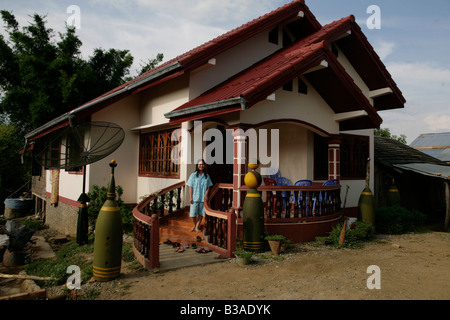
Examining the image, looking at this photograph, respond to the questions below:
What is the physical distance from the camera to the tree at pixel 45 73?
1819 centimetres

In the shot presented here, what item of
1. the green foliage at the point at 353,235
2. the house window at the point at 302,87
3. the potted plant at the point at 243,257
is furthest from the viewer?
the house window at the point at 302,87

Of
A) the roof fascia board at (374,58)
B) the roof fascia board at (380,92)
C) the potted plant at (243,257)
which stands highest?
the roof fascia board at (374,58)

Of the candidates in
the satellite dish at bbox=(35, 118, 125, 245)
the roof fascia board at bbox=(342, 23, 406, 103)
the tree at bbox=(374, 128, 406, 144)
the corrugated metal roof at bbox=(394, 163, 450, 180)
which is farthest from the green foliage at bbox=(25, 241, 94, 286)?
the tree at bbox=(374, 128, 406, 144)

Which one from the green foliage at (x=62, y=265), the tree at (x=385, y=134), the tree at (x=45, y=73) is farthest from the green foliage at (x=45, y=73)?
the tree at (x=385, y=134)

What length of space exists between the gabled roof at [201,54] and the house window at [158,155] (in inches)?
57.3

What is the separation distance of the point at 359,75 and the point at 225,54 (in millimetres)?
5158

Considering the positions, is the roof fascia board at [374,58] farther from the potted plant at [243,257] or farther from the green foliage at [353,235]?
the potted plant at [243,257]

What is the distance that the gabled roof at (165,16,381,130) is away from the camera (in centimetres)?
671

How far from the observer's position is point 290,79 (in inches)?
287

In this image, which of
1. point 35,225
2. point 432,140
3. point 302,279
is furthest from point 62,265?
point 432,140

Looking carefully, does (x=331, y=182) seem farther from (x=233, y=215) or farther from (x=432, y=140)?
(x=432, y=140)

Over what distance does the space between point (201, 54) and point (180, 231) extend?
14.0 ft
